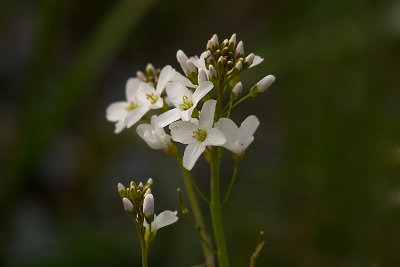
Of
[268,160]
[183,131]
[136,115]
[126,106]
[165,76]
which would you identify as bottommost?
[183,131]

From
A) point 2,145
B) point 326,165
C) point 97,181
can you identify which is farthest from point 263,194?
point 2,145

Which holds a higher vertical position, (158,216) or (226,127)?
(226,127)

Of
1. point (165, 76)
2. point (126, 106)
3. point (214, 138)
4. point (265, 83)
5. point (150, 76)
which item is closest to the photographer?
point (214, 138)

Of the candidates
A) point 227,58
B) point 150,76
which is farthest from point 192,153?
point 150,76

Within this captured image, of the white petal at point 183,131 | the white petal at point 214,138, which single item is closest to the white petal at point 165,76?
the white petal at point 183,131

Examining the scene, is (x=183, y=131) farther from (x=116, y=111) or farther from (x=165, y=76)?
(x=116, y=111)

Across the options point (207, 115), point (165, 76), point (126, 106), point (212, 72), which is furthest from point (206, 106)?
point (126, 106)

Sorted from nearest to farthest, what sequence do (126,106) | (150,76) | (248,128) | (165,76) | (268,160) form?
(248,128) < (165,76) < (150,76) < (126,106) < (268,160)

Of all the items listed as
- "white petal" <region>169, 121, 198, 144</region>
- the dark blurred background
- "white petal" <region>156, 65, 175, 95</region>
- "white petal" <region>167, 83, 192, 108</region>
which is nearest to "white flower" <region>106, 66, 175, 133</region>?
"white petal" <region>156, 65, 175, 95</region>

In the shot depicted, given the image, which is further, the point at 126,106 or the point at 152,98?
the point at 126,106

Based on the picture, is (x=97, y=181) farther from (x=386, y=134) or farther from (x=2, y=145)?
(x=386, y=134)
